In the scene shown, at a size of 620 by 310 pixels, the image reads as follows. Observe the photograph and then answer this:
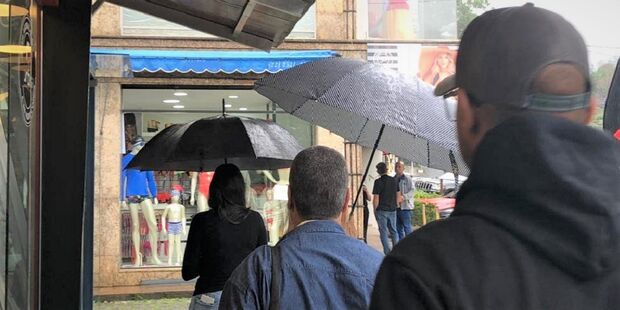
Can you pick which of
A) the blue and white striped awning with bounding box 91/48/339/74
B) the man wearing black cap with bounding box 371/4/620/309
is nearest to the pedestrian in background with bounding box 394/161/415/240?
the blue and white striped awning with bounding box 91/48/339/74

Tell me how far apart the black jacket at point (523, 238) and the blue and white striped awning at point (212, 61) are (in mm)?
8726

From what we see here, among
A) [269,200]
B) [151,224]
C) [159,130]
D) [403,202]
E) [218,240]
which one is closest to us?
[218,240]

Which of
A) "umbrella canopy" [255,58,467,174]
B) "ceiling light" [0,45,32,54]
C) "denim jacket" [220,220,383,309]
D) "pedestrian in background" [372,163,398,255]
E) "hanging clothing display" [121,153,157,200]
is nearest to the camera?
"denim jacket" [220,220,383,309]

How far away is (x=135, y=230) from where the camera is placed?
10.5 meters

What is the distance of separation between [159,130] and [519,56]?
9.61 m

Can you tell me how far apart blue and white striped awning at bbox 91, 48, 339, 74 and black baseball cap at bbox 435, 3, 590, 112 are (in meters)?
8.61

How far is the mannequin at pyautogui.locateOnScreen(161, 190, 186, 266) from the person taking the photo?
35.2 feet

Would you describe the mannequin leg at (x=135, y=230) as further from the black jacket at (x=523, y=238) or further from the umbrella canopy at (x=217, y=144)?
the black jacket at (x=523, y=238)

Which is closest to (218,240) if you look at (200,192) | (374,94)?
(374,94)

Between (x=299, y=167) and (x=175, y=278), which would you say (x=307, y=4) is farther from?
(x=175, y=278)

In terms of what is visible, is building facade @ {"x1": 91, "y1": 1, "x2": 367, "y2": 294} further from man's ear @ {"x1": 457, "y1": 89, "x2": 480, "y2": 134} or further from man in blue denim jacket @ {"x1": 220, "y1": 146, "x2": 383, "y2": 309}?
man's ear @ {"x1": 457, "y1": 89, "x2": 480, "y2": 134}

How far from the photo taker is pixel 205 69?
9.91 meters

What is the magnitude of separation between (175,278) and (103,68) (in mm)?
4703

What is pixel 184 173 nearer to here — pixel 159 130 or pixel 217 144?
pixel 159 130
